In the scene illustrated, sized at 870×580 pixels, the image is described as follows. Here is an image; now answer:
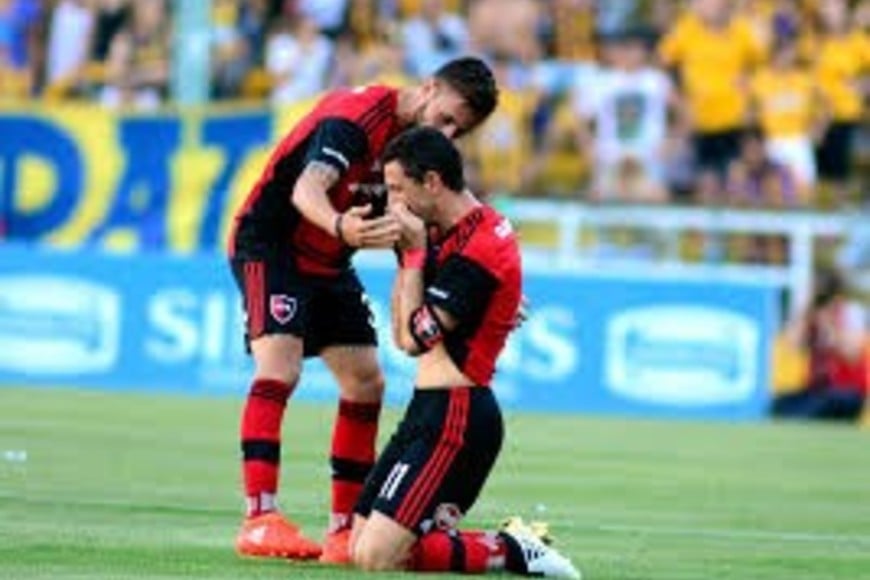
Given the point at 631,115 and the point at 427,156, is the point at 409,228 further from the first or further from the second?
the point at 631,115

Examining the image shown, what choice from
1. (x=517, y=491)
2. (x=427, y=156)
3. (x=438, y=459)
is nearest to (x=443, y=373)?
(x=438, y=459)

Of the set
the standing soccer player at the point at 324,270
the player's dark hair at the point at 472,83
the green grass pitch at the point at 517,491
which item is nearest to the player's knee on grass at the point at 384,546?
the green grass pitch at the point at 517,491

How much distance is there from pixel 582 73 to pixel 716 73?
142cm

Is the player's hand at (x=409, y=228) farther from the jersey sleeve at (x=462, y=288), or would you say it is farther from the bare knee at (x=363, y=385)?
the bare knee at (x=363, y=385)

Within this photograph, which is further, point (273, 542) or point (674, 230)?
point (674, 230)

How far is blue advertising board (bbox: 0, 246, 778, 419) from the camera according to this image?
2444 cm

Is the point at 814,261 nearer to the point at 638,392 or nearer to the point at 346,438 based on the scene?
the point at 638,392

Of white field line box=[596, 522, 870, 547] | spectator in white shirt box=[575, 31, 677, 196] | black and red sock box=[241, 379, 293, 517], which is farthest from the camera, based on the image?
spectator in white shirt box=[575, 31, 677, 196]

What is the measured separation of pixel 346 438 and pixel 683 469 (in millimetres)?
6010

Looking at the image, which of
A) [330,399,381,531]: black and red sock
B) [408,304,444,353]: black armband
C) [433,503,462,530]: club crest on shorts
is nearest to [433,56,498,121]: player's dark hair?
[408,304,444,353]: black armband

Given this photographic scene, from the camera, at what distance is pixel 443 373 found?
443 inches

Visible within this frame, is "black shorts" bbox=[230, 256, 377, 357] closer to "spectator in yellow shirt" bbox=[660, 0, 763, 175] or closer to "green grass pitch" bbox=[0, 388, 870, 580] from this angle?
"green grass pitch" bbox=[0, 388, 870, 580]

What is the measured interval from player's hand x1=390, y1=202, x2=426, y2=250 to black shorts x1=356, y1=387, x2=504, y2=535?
570 mm

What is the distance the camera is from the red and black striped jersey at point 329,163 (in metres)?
12.2
